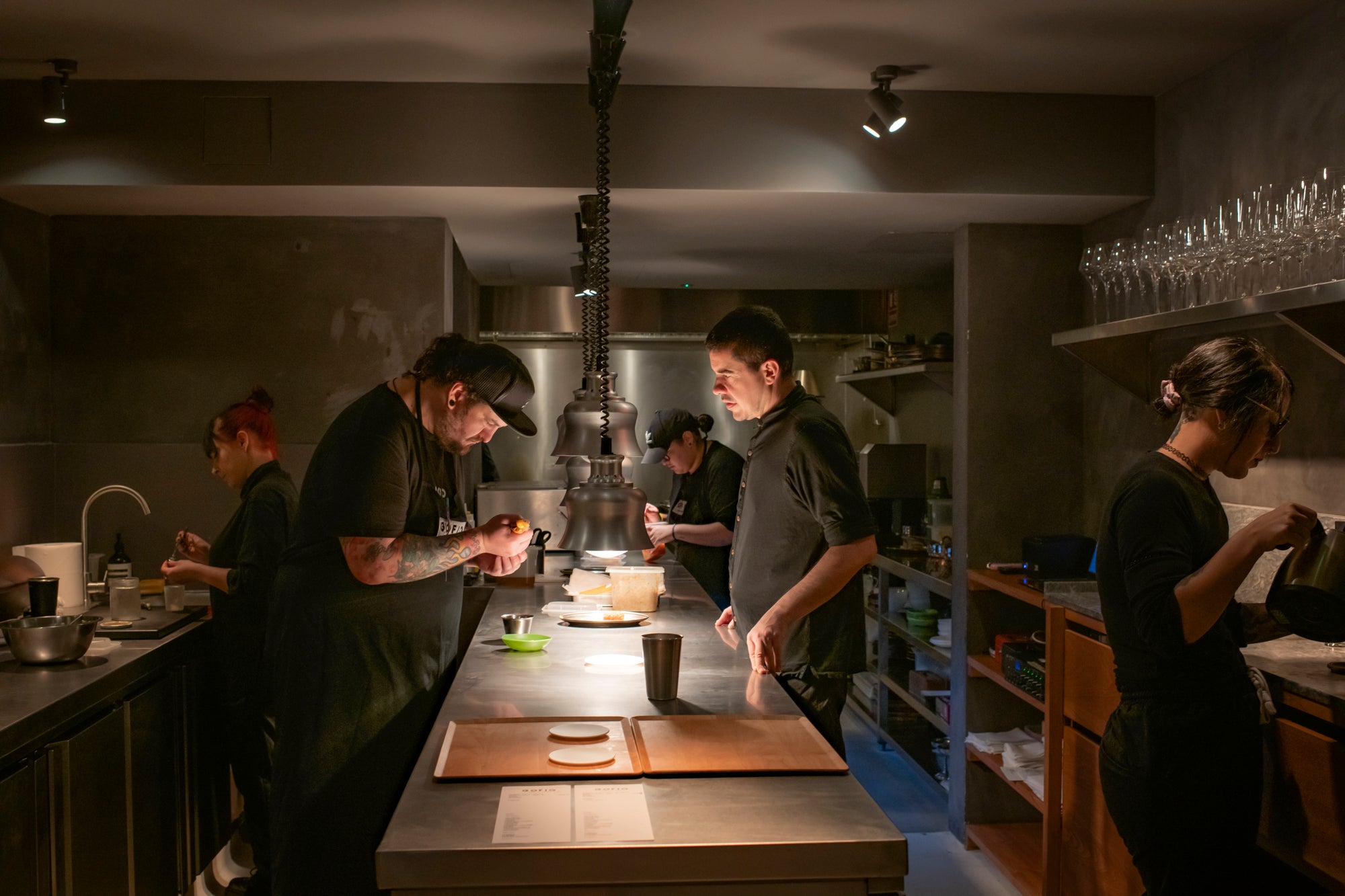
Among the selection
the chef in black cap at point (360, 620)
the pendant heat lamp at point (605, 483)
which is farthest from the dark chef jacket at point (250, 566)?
the pendant heat lamp at point (605, 483)

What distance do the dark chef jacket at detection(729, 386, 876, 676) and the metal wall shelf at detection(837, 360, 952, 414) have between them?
2521mm

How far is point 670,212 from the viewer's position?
14.0 ft

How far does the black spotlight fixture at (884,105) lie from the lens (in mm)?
3516

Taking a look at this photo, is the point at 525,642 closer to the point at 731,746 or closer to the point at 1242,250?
the point at 731,746

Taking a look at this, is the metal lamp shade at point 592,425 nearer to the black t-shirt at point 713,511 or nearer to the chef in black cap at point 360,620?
the chef in black cap at point 360,620

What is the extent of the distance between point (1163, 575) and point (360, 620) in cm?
176

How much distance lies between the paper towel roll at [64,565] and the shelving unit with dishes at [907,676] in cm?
350

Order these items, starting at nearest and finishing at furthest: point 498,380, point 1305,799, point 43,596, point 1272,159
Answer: point 1305,799 → point 498,380 → point 1272,159 → point 43,596

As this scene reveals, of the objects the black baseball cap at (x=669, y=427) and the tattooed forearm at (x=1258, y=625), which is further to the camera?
the black baseball cap at (x=669, y=427)

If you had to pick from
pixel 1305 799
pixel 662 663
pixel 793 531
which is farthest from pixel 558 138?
pixel 1305 799

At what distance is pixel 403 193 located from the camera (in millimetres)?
3920

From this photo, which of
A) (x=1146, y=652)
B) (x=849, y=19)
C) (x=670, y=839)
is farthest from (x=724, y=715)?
(x=849, y=19)

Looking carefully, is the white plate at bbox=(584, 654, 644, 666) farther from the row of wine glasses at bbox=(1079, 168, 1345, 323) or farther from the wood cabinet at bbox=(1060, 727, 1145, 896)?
the row of wine glasses at bbox=(1079, 168, 1345, 323)

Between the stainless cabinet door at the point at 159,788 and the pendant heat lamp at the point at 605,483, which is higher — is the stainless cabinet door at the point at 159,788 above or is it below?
below
